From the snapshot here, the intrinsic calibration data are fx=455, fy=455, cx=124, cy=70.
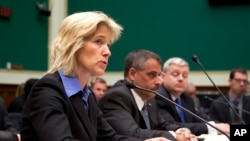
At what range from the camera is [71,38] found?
1.93 m

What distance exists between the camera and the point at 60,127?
171cm

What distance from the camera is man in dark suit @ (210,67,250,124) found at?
4.57m

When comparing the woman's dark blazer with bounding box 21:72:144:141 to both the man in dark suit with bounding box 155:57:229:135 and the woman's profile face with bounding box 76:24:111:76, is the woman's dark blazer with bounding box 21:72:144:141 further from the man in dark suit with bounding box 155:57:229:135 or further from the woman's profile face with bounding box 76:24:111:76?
the man in dark suit with bounding box 155:57:229:135

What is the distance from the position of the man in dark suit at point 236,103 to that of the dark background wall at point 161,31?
2.04m

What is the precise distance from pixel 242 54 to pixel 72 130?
5802mm

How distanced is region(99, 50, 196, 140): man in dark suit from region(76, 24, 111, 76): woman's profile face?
0.64 metres

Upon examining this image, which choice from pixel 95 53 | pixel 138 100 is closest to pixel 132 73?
pixel 138 100

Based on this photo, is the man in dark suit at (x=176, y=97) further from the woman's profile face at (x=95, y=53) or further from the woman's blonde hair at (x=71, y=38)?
the woman's blonde hair at (x=71, y=38)

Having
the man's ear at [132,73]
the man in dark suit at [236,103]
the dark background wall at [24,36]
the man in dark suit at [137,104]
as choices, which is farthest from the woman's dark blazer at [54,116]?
the dark background wall at [24,36]

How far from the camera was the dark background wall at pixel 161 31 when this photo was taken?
729 cm

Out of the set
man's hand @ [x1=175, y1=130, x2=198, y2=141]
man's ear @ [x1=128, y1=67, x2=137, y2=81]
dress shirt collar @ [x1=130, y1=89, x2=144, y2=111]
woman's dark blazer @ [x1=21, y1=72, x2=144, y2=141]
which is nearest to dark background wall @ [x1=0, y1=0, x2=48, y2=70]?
man's ear @ [x1=128, y1=67, x2=137, y2=81]

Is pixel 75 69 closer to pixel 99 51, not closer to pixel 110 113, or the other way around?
pixel 99 51

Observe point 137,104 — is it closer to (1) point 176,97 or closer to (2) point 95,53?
(2) point 95,53

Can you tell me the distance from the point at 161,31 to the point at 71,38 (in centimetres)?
579
